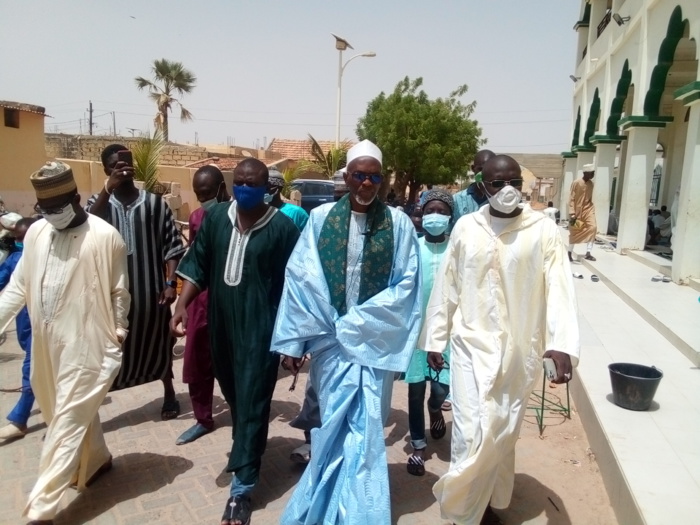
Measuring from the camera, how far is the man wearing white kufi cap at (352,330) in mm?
2705

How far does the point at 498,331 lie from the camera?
272cm

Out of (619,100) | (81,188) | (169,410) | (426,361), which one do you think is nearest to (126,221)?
(169,410)

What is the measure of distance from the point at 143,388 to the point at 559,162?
32324 mm

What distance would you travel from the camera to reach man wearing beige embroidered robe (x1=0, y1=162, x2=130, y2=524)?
2.86 metres

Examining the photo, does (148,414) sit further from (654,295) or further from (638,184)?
(638,184)

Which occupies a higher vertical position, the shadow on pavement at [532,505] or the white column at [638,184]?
the white column at [638,184]

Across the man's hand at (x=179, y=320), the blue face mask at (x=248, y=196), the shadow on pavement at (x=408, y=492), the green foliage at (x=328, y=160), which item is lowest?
the shadow on pavement at (x=408, y=492)

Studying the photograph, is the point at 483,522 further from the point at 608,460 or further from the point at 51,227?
the point at 51,227

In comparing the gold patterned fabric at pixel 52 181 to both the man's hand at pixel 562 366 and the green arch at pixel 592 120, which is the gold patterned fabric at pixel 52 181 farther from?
the green arch at pixel 592 120

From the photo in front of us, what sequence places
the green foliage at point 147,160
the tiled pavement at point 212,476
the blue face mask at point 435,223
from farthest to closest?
the green foliage at point 147,160, the blue face mask at point 435,223, the tiled pavement at point 212,476

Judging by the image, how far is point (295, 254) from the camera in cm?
300

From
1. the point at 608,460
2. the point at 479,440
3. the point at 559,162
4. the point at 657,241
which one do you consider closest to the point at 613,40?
the point at 657,241

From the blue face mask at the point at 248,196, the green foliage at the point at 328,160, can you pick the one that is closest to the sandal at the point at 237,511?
the blue face mask at the point at 248,196

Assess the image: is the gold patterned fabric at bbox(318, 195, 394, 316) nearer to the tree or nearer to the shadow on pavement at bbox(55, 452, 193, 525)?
the shadow on pavement at bbox(55, 452, 193, 525)
